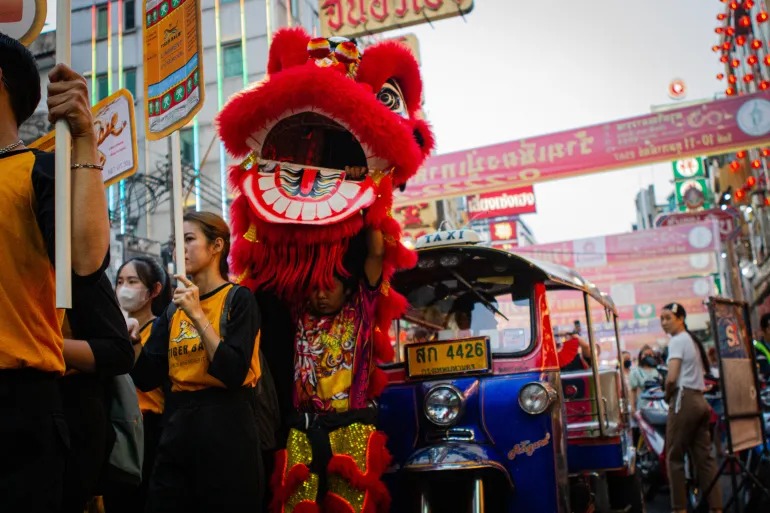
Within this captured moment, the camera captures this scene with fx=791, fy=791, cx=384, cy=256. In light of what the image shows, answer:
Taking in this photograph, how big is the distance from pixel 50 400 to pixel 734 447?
20.2 ft

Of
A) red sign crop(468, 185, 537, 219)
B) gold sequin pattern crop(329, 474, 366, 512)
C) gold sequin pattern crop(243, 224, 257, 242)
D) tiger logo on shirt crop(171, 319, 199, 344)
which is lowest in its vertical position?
gold sequin pattern crop(329, 474, 366, 512)

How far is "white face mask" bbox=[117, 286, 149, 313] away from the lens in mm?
4289

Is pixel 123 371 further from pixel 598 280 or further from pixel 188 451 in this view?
pixel 598 280

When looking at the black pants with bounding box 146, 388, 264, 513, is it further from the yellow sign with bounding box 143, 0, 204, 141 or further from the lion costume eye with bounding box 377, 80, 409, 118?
the lion costume eye with bounding box 377, 80, 409, 118

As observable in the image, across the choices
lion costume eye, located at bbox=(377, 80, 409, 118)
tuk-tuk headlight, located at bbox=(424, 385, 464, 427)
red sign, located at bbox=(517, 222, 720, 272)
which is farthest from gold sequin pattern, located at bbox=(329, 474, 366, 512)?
red sign, located at bbox=(517, 222, 720, 272)

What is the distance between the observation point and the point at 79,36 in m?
23.2

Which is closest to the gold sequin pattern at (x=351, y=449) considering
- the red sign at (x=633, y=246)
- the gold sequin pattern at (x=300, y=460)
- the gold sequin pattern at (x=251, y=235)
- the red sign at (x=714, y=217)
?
the gold sequin pattern at (x=300, y=460)

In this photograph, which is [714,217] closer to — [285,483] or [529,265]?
[529,265]

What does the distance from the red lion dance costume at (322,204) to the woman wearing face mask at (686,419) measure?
3757mm

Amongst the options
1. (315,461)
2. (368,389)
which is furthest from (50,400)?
(368,389)

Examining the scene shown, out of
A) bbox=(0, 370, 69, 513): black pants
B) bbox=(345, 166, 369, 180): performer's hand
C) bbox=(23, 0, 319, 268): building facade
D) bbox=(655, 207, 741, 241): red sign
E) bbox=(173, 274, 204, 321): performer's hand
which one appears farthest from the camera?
bbox=(655, 207, 741, 241): red sign

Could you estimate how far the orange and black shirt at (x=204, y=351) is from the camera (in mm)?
3432

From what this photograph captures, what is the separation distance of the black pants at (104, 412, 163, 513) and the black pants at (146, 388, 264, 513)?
634 millimetres

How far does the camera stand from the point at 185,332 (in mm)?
3695
